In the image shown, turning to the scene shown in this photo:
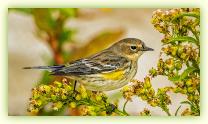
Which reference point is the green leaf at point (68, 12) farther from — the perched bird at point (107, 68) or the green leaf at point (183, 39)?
the green leaf at point (183, 39)

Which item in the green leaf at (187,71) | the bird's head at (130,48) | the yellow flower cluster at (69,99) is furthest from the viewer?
the bird's head at (130,48)

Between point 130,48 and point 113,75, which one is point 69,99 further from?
point 130,48

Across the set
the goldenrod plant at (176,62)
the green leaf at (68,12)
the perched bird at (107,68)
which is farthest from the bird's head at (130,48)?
the green leaf at (68,12)

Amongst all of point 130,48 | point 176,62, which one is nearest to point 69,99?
point 130,48

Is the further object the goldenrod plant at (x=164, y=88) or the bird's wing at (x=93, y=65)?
the bird's wing at (x=93, y=65)

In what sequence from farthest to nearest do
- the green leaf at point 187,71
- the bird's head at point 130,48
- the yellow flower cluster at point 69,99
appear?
the bird's head at point 130,48, the yellow flower cluster at point 69,99, the green leaf at point 187,71
